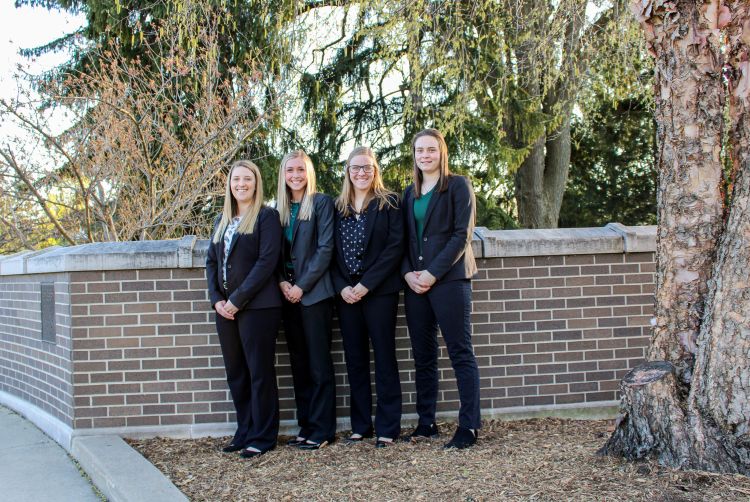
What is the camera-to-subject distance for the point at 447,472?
13.1 feet

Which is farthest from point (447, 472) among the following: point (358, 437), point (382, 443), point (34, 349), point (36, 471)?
point (34, 349)

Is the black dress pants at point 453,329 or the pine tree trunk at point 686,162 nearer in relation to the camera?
the pine tree trunk at point 686,162

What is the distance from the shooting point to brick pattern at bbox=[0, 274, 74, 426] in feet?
17.3

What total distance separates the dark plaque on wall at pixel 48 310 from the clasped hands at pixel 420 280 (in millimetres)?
2690

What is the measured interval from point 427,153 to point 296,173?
878 millimetres

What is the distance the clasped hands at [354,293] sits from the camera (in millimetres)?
4750

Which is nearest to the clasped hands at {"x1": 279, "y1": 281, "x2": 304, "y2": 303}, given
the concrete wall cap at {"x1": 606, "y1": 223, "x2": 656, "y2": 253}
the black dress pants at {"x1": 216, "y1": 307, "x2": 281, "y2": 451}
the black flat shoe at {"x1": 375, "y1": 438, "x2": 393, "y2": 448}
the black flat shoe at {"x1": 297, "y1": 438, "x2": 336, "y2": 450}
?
the black dress pants at {"x1": 216, "y1": 307, "x2": 281, "y2": 451}

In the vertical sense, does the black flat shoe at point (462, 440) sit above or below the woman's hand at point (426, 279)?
below

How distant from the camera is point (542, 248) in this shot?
5.42m

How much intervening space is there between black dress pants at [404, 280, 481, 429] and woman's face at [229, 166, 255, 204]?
1234 millimetres

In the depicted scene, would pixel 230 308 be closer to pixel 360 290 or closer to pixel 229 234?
pixel 229 234

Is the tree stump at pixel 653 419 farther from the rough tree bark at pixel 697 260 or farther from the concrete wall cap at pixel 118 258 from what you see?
the concrete wall cap at pixel 118 258

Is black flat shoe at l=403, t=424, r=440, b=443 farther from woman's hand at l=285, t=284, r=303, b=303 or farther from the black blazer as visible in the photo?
woman's hand at l=285, t=284, r=303, b=303

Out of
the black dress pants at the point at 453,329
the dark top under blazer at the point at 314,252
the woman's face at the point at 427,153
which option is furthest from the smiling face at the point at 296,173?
the black dress pants at the point at 453,329
